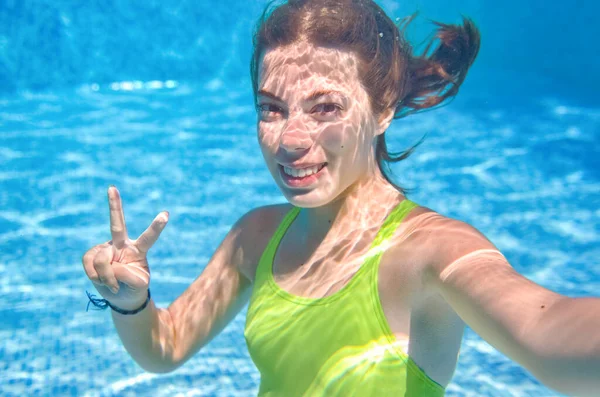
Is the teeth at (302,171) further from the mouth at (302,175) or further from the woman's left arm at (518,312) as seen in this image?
the woman's left arm at (518,312)

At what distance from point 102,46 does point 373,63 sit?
848 centimetres

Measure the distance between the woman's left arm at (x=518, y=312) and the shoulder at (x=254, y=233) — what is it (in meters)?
0.67

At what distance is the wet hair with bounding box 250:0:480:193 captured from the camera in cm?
193

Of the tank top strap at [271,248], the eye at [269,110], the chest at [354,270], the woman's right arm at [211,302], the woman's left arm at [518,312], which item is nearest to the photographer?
the woman's left arm at [518,312]

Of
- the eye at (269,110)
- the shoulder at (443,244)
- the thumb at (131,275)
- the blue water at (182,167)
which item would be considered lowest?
the shoulder at (443,244)

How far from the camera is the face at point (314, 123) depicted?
1.81 meters

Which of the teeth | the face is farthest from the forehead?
the teeth

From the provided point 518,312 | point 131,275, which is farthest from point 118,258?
point 518,312

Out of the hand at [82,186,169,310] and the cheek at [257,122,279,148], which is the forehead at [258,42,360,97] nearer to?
the cheek at [257,122,279,148]

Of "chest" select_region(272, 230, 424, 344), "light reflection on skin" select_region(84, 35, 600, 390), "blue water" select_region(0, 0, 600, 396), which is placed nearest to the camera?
"light reflection on skin" select_region(84, 35, 600, 390)

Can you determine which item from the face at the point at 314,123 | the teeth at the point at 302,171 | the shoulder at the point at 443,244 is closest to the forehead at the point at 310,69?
the face at the point at 314,123

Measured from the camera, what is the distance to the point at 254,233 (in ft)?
7.26

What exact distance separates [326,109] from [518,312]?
81 centimetres

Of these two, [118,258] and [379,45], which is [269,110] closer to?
[379,45]
